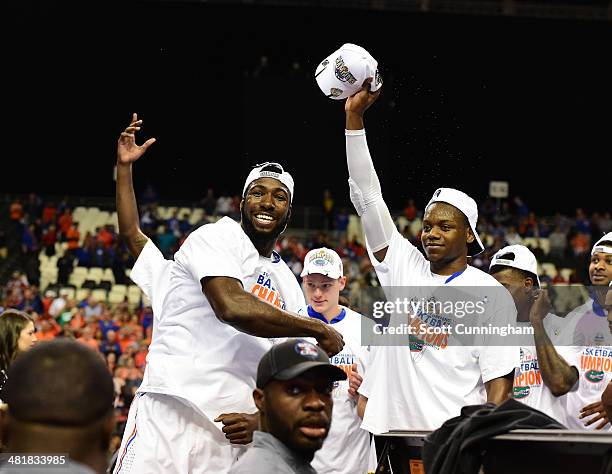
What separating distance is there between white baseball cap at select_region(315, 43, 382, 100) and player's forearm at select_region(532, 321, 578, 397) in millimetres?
1756

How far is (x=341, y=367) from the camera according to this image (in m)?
6.36

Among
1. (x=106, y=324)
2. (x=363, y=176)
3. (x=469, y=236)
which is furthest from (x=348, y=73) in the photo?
(x=106, y=324)

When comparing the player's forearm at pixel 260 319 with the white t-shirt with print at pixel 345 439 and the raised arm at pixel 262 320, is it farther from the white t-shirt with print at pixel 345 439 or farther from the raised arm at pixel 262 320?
the white t-shirt with print at pixel 345 439

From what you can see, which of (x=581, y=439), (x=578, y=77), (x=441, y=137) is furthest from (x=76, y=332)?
(x=578, y=77)

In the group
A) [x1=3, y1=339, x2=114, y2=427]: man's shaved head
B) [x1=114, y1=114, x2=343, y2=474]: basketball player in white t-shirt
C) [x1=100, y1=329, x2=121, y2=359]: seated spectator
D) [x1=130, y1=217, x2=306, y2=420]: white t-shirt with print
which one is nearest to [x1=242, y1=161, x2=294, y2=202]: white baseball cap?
[x1=114, y1=114, x2=343, y2=474]: basketball player in white t-shirt

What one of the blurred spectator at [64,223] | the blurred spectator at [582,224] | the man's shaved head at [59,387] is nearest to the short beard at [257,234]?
the man's shaved head at [59,387]

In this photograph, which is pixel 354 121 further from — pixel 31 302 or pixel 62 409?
pixel 31 302

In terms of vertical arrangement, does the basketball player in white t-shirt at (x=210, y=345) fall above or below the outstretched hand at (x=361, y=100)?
below

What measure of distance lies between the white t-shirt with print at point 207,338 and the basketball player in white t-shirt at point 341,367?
88.3 inches

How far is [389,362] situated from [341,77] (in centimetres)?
156

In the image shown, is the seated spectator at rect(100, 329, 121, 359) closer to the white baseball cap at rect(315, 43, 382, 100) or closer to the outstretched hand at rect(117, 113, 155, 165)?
the outstretched hand at rect(117, 113, 155, 165)

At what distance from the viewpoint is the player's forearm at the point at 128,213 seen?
17.1ft

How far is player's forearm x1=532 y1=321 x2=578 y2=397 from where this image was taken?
5684 millimetres

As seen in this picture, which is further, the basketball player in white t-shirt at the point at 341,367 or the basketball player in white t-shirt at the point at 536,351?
the basketball player in white t-shirt at the point at 341,367
